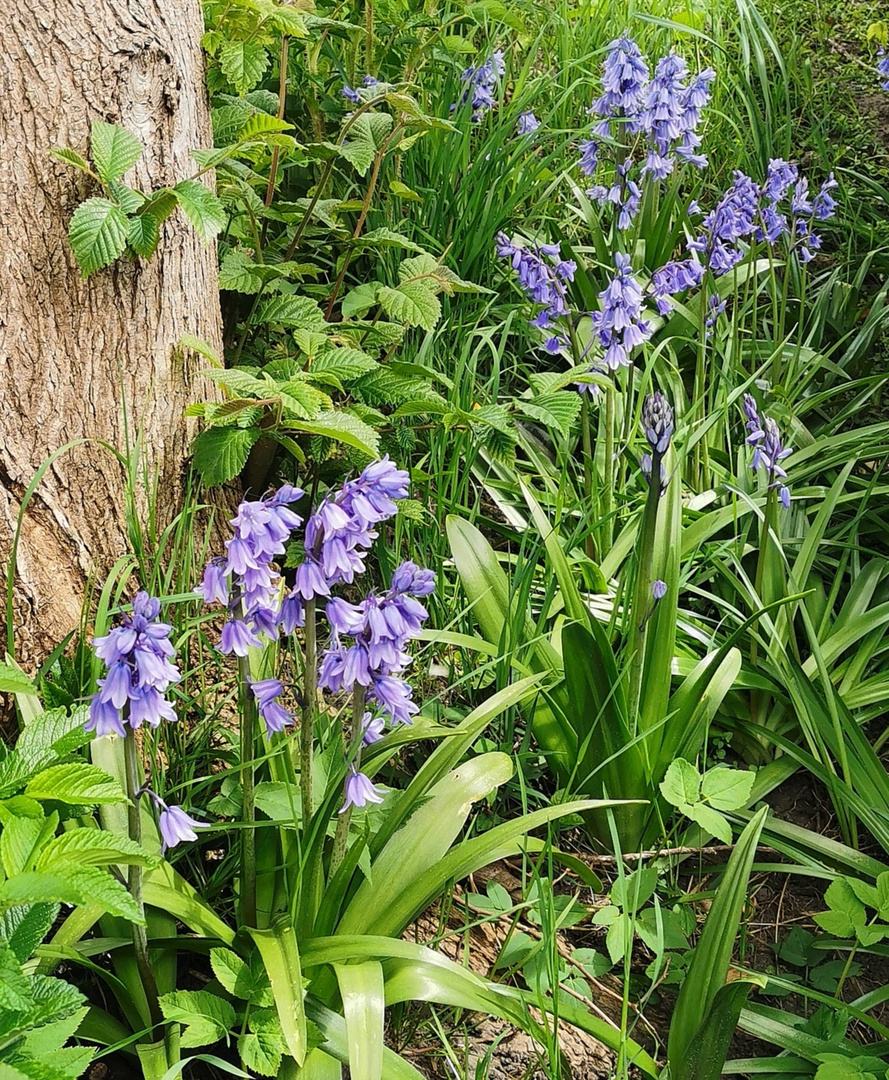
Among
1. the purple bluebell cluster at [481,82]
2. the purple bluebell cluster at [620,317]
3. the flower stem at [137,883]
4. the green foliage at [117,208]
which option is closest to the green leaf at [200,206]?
the green foliage at [117,208]

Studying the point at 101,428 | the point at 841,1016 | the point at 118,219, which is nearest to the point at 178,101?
the point at 118,219

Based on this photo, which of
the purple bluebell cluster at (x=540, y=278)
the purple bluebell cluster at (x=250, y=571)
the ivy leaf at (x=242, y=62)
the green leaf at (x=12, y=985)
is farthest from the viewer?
the purple bluebell cluster at (x=540, y=278)

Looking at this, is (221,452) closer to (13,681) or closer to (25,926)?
(13,681)

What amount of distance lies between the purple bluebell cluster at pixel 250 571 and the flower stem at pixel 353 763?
0.53 ft

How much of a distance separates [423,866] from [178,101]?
163 cm

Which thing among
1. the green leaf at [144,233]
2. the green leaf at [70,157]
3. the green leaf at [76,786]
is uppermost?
the green leaf at [70,157]

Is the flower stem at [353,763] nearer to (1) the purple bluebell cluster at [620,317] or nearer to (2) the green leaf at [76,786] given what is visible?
(2) the green leaf at [76,786]

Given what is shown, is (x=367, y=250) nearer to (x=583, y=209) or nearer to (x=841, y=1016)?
(x=583, y=209)

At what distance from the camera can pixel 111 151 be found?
185 centimetres

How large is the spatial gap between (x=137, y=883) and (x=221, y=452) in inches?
36.5

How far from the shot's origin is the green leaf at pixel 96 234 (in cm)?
181

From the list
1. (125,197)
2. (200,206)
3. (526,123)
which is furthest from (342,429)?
(526,123)

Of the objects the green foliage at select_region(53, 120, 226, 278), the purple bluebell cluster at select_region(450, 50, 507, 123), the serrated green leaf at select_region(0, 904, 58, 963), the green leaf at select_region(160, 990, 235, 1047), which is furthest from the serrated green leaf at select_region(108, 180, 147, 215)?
the purple bluebell cluster at select_region(450, 50, 507, 123)

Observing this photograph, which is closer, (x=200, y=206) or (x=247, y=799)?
(x=247, y=799)
